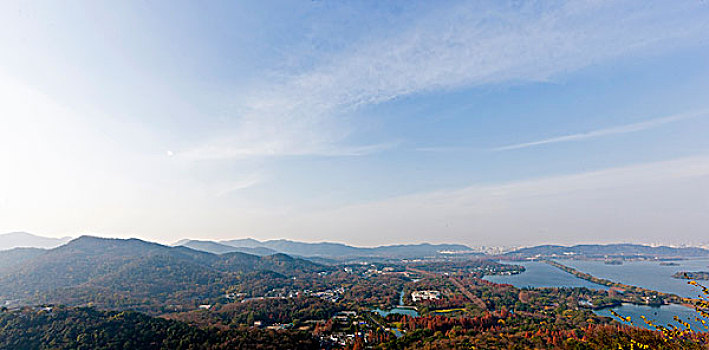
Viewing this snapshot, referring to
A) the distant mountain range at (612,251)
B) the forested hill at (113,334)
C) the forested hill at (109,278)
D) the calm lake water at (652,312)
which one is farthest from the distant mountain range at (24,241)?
the distant mountain range at (612,251)

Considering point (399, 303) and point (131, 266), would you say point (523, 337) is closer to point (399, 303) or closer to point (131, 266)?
point (399, 303)

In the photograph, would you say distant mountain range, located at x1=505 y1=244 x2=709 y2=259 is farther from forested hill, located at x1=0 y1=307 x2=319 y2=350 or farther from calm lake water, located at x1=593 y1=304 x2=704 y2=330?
forested hill, located at x1=0 y1=307 x2=319 y2=350

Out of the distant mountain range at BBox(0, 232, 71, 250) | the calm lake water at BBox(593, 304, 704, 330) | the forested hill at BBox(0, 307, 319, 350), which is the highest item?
the distant mountain range at BBox(0, 232, 71, 250)

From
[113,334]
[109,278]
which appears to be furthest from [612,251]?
[113,334]

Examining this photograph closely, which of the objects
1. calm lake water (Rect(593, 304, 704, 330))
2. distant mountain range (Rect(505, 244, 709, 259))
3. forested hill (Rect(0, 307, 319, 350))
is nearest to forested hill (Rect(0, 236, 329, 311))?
forested hill (Rect(0, 307, 319, 350))

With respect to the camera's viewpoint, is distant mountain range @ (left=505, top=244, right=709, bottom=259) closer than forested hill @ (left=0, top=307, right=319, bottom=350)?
No

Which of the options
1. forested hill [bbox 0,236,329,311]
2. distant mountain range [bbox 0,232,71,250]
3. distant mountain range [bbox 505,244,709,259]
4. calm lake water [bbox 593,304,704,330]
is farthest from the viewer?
distant mountain range [bbox 505,244,709,259]

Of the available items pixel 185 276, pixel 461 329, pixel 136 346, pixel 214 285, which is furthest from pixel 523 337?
pixel 185 276

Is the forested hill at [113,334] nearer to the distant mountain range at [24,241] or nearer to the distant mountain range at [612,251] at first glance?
A: the distant mountain range at [612,251]
